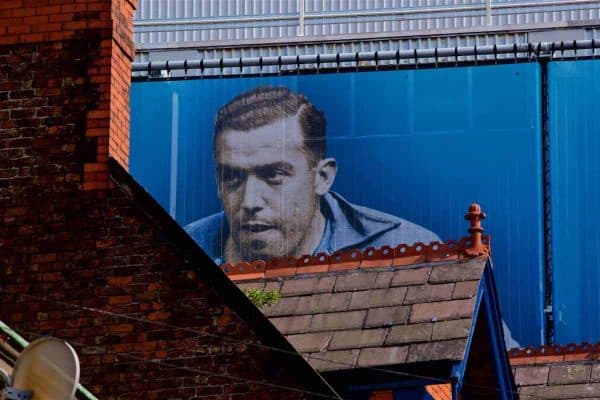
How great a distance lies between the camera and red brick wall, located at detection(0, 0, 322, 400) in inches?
518

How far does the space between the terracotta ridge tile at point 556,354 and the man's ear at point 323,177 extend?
63.1ft

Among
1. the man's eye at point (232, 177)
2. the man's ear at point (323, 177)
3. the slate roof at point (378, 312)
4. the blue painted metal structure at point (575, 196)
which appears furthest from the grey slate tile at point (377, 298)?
the man's eye at point (232, 177)

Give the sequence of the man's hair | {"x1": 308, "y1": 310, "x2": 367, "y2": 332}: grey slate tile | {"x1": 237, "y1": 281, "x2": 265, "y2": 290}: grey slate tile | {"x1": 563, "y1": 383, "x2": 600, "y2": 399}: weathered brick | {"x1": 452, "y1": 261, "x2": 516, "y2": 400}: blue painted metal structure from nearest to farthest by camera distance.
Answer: {"x1": 308, "y1": 310, "x2": 367, "y2": 332}: grey slate tile, {"x1": 237, "y1": 281, "x2": 265, "y2": 290}: grey slate tile, {"x1": 452, "y1": 261, "x2": 516, "y2": 400}: blue painted metal structure, {"x1": 563, "y1": 383, "x2": 600, "y2": 399}: weathered brick, the man's hair

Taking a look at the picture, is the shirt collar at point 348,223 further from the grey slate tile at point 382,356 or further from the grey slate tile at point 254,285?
the grey slate tile at point 382,356

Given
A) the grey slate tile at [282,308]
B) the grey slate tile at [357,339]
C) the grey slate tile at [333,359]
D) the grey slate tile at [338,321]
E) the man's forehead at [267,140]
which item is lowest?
the grey slate tile at [333,359]

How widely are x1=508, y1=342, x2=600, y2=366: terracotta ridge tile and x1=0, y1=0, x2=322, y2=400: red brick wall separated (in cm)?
638

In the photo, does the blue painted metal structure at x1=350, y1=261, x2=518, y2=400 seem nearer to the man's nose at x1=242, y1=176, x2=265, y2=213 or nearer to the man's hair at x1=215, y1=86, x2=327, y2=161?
the man's nose at x1=242, y1=176, x2=265, y2=213

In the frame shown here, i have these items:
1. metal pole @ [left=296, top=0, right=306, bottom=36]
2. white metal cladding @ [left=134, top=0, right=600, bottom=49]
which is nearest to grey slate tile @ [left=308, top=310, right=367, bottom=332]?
white metal cladding @ [left=134, top=0, right=600, bottom=49]

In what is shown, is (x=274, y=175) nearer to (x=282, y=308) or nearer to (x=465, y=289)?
(x=282, y=308)

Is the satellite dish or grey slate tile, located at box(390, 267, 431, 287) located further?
grey slate tile, located at box(390, 267, 431, 287)

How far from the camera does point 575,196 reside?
39062 millimetres

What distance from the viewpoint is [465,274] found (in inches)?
582

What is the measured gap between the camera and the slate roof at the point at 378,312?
1402cm

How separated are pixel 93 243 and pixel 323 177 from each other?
2526 centimetres
